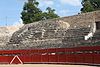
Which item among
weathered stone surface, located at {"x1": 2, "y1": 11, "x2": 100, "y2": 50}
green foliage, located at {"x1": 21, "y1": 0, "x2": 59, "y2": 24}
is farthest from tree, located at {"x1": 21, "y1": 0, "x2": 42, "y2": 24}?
weathered stone surface, located at {"x1": 2, "y1": 11, "x2": 100, "y2": 50}

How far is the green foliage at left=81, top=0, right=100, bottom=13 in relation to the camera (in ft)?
222

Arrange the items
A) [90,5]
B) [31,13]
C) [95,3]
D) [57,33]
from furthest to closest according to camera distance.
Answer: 1. [31,13]
2. [95,3]
3. [90,5]
4. [57,33]

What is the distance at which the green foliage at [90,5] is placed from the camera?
6781cm

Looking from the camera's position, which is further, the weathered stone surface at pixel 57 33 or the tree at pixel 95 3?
the tree at pixel 95 3

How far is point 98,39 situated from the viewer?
Result: 34.8 m

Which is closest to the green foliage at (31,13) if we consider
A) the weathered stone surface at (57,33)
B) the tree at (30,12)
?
the tree at (30,12)

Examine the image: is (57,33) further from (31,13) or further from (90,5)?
(31,13)

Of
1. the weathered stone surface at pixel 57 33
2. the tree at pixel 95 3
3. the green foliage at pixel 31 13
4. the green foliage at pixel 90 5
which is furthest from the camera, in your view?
the green foliage at pixel 31 13

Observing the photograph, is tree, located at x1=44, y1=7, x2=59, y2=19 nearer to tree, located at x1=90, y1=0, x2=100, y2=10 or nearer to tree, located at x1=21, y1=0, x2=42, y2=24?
tree, located at x1=21, y1=0, x2=42, y2=24

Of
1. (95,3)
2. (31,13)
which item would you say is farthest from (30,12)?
(95,3)

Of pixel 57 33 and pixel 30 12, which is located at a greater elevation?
pixel 30 12

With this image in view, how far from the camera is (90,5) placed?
68.7 m

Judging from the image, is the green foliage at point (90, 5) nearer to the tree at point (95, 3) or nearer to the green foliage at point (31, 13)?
the tree at point (95, 3)

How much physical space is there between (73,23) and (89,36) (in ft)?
25.5
